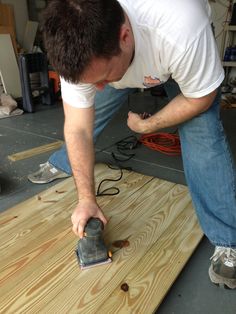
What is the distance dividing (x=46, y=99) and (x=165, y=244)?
244 centimetres

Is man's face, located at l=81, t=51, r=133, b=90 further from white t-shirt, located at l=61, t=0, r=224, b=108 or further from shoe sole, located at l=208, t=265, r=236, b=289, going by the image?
shoe sole, located at l=208, t=265, r=236, b=289

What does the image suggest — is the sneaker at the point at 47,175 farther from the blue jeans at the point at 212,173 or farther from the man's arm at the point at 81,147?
the blue jeans at the point at 212,173

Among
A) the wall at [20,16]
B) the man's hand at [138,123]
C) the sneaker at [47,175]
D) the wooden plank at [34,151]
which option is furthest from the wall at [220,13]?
the man's hand at [138,123]

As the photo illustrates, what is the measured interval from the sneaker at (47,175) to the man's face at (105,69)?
3.04 feet

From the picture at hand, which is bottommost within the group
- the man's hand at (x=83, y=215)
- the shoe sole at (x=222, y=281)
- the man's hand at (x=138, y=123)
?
the shoe sole at (x=222, y=281)

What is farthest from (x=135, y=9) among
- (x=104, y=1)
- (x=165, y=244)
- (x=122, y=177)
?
(x=122, y=177)

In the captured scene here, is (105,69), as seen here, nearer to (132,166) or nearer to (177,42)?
(177,42)

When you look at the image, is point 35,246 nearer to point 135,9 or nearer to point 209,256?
point 209,256

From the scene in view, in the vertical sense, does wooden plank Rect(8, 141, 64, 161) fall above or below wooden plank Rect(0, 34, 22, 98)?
below

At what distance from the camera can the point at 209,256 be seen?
111cm

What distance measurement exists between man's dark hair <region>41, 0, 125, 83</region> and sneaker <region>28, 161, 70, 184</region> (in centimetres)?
99

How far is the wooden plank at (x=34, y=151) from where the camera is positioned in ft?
6.08

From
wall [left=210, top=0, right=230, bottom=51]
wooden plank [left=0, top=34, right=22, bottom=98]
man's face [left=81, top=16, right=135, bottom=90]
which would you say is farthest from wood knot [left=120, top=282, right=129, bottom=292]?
wall [left=210, top=0, right=230, bottom=51]

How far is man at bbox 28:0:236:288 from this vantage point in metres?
0.62
